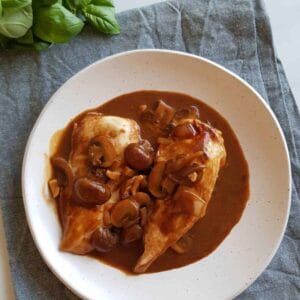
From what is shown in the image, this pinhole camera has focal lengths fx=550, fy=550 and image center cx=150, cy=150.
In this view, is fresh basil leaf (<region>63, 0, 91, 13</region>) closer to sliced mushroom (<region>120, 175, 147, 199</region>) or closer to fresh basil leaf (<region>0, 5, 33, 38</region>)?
fresh basil leaf (<region>0, 5, 33, 38</region>)

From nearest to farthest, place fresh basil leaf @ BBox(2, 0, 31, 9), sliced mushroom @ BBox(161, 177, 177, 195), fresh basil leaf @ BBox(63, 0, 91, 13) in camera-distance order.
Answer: fresh basil leaf @ BBox(2, 0, 31, 9) → sliced mushroom @ BBox(161, 177, 177, 195) → fresh basil leaf @ BBox(63, 0, 91, 13)

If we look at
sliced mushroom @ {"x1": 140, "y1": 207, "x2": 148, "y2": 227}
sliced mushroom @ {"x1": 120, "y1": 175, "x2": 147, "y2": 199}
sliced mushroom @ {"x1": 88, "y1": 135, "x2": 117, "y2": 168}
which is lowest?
sliced mushroom @ {"x1": 140, "y1": 207, "x2": 148, "y2": 227}

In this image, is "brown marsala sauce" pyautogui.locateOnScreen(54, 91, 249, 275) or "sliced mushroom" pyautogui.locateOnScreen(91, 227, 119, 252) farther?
"brown marsala sauce" pyautogui.locateOnScreen(54, 91, 249, 275)

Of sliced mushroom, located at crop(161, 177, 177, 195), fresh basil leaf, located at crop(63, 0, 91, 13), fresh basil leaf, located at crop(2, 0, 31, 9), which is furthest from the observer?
fresh basil leaf, located at crop(63, 0, 91, 13)

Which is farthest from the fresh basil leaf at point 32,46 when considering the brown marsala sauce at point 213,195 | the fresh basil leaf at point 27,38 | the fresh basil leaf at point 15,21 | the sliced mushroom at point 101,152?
the sliced mushroom at point 101,152

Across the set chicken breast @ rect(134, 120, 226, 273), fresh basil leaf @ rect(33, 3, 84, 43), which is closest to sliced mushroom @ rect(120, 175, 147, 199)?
chicken breast @ rect(134, 120, 226, 273)

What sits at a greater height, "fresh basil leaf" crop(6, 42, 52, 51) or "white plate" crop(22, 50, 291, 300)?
"fresh basil leaf" crop(6, 42, 52, 51)

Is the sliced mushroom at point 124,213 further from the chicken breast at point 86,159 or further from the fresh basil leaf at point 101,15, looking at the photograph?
the fresh basil leaf at point 101,15
